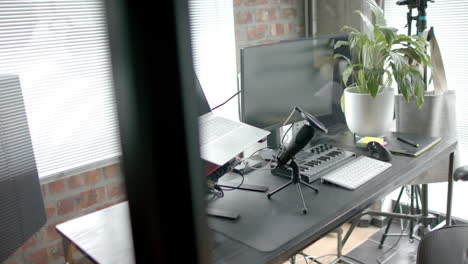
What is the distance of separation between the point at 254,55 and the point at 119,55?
4.31 feet

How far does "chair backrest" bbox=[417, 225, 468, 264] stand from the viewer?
1.17 m

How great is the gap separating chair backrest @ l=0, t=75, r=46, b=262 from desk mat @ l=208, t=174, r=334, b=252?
1.39ft

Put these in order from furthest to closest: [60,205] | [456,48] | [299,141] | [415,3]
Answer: [456,48]
[415,3]
[60,205]
[299,141]

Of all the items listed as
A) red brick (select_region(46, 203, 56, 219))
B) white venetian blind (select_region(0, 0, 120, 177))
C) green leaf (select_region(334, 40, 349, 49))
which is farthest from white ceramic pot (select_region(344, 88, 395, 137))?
red brick (select_region(46, 203, 56, 219))

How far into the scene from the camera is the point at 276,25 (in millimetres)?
2377

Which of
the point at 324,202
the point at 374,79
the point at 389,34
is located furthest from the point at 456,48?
the point at 324,202

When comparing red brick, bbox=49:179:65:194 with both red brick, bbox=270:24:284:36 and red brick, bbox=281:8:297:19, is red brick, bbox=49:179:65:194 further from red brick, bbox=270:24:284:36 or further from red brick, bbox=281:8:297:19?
red brick, bbox=281:8:297:19

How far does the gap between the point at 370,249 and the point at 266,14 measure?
58.9 inches

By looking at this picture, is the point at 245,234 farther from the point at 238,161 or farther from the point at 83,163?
the point at 83,163

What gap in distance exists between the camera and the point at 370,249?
226cm

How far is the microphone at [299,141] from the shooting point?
1.26m

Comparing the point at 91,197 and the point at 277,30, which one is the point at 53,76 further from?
the point at 277,30

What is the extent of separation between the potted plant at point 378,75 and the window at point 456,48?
416 mm

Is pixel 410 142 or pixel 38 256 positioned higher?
pixel 410 142
